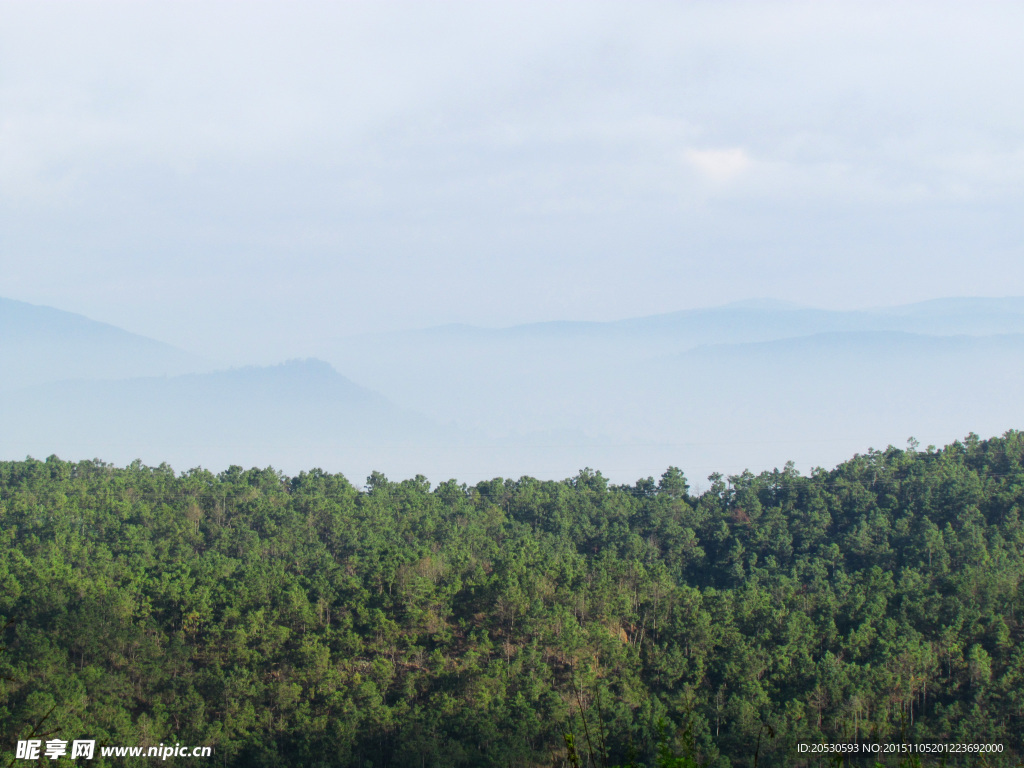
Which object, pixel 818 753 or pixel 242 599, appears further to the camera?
pixel 242 599

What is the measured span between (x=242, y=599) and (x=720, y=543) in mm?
20751

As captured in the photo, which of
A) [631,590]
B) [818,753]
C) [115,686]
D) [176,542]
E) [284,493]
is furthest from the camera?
[284,493]

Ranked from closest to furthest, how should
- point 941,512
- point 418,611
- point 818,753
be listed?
point 818,753
point 418,611
point 941,512

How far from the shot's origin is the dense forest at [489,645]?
805 inches

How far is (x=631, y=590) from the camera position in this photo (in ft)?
87.4

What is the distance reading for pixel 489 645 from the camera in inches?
931

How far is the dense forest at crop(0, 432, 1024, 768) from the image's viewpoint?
2045 centimetres

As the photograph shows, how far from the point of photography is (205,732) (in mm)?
20156

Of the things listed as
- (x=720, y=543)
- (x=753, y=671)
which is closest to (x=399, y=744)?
(x=753, y=671)

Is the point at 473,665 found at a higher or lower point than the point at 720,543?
lower

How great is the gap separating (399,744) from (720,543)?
816 inches

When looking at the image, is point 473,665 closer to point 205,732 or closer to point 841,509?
point 205,732

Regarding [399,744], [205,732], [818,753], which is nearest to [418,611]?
[399,744]

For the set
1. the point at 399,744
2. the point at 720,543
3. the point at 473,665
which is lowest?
the point at 399,744
